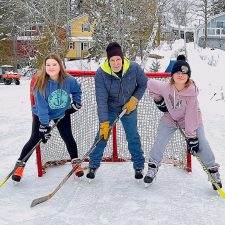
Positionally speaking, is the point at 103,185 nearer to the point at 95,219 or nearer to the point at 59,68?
the point at 95,219

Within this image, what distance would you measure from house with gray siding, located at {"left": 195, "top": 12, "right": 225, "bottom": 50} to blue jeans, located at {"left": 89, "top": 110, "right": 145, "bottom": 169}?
28584 millimetres

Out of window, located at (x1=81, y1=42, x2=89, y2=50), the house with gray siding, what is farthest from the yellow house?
the house with gray siding

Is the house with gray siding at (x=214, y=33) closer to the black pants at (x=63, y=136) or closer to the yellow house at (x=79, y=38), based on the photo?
the yellow house at (x=79, y=38)

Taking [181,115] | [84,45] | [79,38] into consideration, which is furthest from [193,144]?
[84,45]

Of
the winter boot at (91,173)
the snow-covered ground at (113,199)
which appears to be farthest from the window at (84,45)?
the winter boot at (91,173)

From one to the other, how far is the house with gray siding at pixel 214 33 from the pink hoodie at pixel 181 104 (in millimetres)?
28595

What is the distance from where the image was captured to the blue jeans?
342 centimetres

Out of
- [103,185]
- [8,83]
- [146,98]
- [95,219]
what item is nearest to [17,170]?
[103,185]

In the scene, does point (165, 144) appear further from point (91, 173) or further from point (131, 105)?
point (91, 173)

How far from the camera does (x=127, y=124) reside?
11.3ft

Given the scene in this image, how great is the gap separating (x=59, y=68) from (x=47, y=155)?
1.02 meters

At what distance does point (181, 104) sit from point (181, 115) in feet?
0.37

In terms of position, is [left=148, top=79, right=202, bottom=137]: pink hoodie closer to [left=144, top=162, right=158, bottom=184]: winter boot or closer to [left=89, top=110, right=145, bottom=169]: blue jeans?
[left=89, top=110, right=145, bottom=169]: blue jeans

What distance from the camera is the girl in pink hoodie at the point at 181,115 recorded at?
10.4 feet
